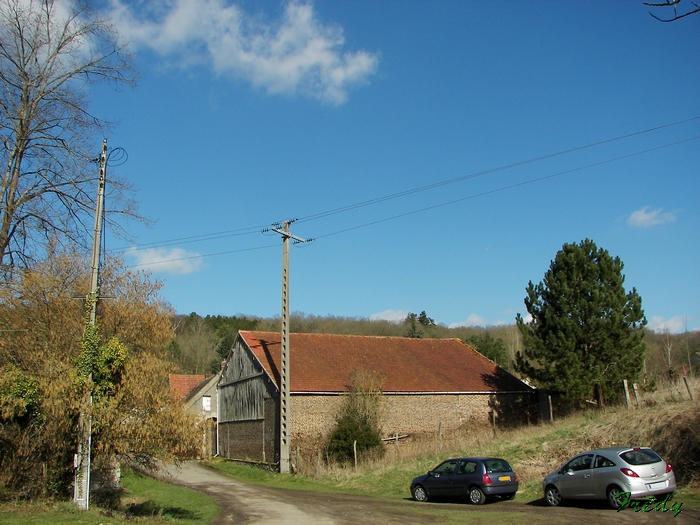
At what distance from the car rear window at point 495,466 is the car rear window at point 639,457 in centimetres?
423

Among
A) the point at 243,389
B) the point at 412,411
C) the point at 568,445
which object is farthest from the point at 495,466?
the point at 243,389

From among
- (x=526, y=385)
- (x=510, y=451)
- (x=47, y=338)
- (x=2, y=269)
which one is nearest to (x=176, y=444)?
(x=47, y=338)

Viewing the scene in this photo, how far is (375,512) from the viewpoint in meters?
17.0

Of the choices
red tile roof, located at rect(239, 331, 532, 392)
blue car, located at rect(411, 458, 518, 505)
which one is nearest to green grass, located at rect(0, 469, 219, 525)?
blue car, located at rect(411, 458, 518, 505)

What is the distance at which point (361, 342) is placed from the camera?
39.8 metres

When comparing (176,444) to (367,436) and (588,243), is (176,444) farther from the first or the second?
(588,243)

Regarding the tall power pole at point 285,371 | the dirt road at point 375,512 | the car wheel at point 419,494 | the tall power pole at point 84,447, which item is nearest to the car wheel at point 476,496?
the dirt road at point 375,512

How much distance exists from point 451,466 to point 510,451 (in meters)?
5.33

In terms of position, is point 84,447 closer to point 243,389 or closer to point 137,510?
point 137,510

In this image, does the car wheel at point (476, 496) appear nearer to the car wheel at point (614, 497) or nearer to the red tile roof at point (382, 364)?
the car wheel at point (614, 497)

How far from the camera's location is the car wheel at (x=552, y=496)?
16.1 m

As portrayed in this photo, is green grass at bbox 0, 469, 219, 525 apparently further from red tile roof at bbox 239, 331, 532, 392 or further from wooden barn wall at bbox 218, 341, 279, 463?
red tile roof at bbox 239, 331, 532, 392

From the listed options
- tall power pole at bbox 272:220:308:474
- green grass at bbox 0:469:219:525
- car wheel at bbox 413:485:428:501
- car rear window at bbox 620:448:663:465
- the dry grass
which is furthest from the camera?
tall power pole at bbox 272:220:308:474

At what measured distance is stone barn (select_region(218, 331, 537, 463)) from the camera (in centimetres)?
3259
